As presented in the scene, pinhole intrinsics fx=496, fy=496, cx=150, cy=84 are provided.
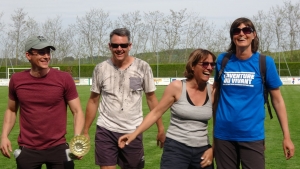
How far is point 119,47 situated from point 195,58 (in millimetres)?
1445

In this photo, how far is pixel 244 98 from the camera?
4402 mm

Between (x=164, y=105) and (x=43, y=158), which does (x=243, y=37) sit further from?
(x=43, y=158)

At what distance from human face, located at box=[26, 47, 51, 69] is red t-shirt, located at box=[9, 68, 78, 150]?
4.4 inches

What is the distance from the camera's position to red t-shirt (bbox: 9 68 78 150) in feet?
15.7

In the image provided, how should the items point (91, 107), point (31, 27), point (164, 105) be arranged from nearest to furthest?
point (164, 105) < point (91, 107) < point (31, 27)

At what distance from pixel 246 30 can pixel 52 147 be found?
2163 mm

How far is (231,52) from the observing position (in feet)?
15.1

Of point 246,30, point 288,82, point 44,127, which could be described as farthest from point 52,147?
point 288,82

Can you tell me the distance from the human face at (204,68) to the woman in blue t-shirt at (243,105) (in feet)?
0.40

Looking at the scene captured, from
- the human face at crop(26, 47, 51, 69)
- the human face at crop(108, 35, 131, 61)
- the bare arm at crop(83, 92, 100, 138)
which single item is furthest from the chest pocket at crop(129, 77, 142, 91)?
the human face at crop(26, 47, 51, 69)

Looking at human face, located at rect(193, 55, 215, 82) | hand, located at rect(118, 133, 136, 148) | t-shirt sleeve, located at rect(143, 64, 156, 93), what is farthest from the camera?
t-shirt sleeve, located at rect(143, 64, 156, 93)

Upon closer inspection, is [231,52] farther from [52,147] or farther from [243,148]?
[52,147]

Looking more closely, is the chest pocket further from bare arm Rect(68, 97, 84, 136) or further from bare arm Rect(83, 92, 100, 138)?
bare arm Rect(68, 97, 84, 136)

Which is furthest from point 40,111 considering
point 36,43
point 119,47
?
point 119,47
